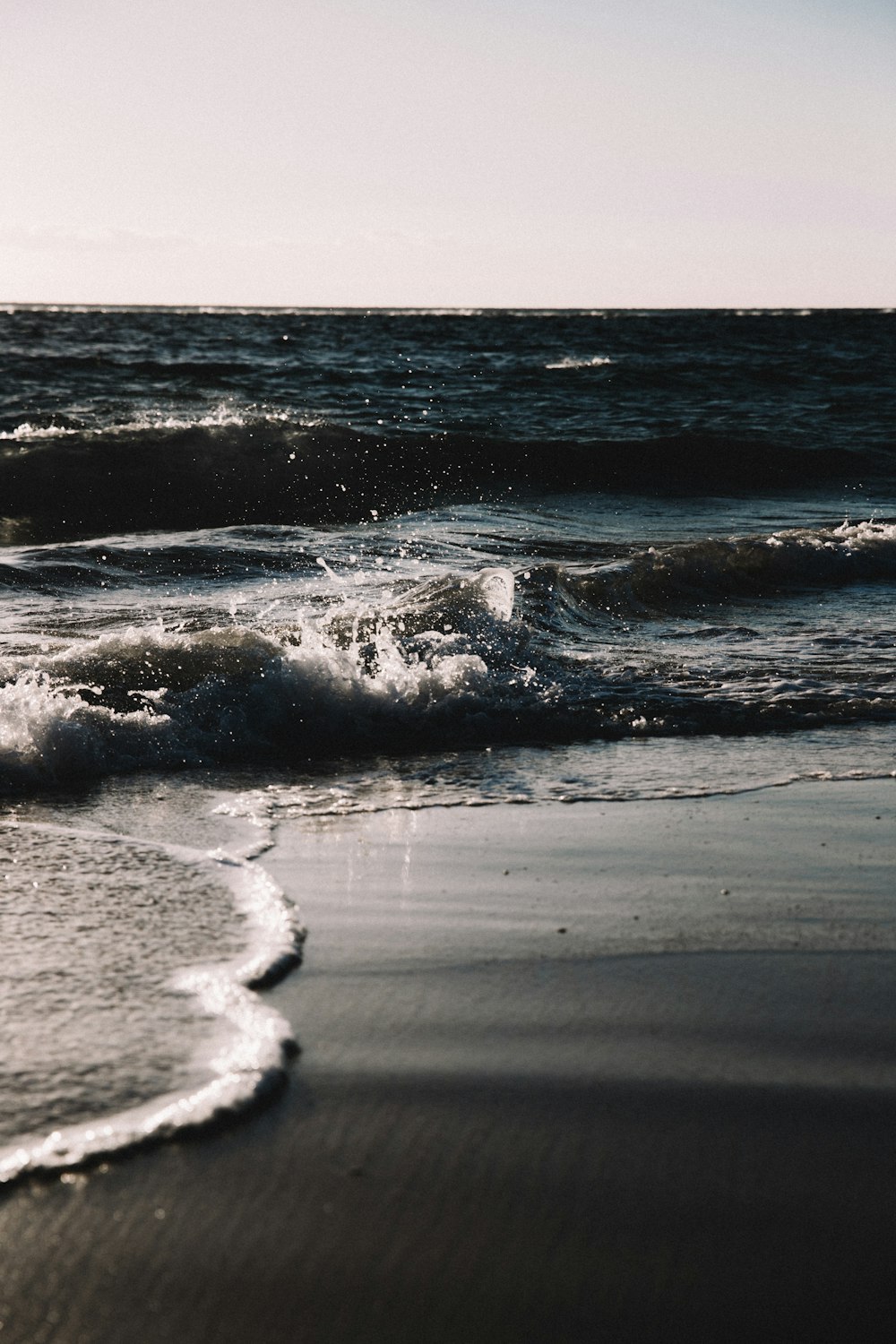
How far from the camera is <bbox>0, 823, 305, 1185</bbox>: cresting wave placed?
5.47 ft

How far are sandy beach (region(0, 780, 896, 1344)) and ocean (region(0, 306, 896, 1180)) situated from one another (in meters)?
0.15

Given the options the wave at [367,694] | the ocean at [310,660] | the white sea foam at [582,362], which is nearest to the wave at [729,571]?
the ocean at [310,660]

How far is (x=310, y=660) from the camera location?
14.6 feet

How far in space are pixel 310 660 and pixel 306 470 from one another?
7.60 meters

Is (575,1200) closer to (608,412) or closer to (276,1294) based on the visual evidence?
(276,1294)

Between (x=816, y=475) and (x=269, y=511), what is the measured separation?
608cm

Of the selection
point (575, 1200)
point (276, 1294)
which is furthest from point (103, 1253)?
point (575, 1200)

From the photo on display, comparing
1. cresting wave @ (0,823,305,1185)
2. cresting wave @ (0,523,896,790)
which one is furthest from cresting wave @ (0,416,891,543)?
cresting wave @ (0,823,305,1185)

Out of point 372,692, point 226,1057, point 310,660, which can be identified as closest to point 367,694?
point 372,692

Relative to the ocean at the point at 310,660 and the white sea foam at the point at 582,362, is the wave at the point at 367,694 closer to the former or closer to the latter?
the ocean at the point at 310,660

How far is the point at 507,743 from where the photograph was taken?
4.14 metres

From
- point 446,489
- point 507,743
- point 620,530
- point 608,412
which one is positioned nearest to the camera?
point 507,743

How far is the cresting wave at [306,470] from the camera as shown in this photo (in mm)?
10375

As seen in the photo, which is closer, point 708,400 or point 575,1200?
point 575,1200
